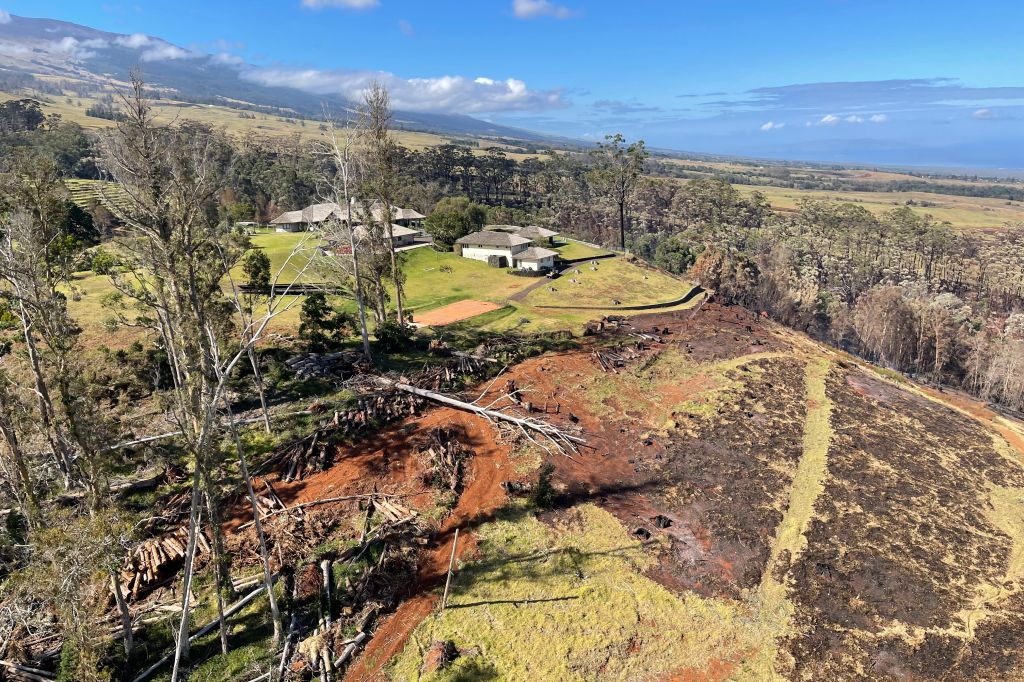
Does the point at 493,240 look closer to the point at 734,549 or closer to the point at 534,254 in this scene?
the point at 534,254

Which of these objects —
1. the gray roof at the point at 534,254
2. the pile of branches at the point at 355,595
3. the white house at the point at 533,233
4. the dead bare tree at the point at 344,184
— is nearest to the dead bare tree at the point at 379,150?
the dead bare tree at the point at 344,184

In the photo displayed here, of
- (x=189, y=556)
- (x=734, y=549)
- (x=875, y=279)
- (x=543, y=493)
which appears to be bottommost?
(x=734, y=549)

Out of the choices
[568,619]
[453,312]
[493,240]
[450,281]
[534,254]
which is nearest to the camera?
[568,619]

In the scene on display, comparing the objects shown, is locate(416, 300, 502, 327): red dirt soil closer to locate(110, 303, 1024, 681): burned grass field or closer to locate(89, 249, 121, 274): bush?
locate(110, 303, 1024, 681): burned grass field

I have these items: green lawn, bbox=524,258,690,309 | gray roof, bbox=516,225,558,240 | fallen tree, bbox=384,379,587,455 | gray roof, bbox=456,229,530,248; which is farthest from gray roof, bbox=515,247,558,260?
fallen tree, bbox=384,379,587,455

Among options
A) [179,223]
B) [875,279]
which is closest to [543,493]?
[179,223]

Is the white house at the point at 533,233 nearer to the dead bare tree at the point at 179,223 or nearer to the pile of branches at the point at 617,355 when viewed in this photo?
the pile of branches at the point at 617,355

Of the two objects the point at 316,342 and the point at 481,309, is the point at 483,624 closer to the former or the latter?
the point at 316,342
